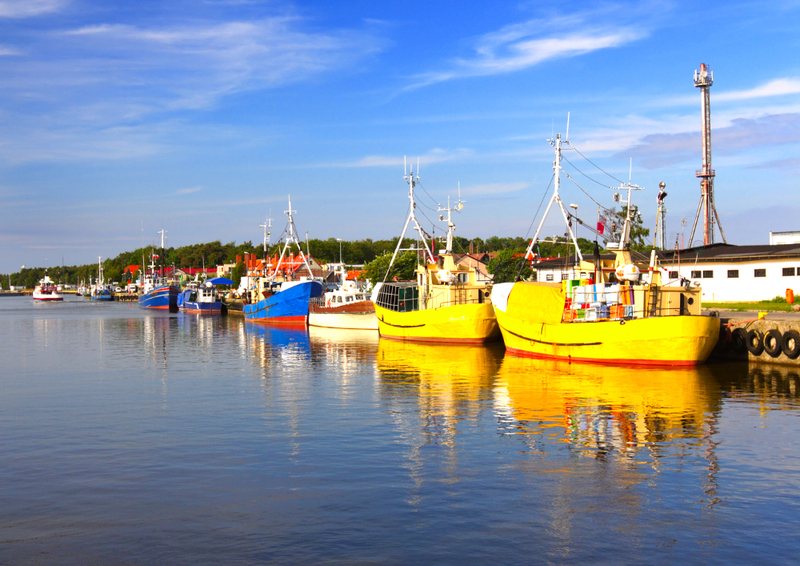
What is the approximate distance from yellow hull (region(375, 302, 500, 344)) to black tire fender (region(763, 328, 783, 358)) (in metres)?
19.9

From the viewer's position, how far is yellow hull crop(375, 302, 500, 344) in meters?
59.2

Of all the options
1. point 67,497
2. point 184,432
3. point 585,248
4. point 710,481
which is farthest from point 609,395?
point 585,248

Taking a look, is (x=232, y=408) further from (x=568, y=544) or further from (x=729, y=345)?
(x=729, y=345)

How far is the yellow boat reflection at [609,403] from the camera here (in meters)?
26.9

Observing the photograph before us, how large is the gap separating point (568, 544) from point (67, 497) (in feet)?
39.7

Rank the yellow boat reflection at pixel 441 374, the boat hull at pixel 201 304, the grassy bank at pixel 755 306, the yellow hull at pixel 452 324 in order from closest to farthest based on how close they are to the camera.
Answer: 1. the yellow boat reflection at pixel 441 374
2. the grassy bank at pixel 755 306
3. the yellow hull at pixel 452 324
4. the boat hull at pixel 201 304

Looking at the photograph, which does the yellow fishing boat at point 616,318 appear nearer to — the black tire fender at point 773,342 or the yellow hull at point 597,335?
the yellow hull at point 597,335

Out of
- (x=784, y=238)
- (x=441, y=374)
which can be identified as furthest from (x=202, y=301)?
(x=441, y=374)

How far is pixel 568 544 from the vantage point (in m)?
16.2

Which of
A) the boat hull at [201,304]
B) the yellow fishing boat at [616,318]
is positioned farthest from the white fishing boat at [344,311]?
the boat hull at [201,304]

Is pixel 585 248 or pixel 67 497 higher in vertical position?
pixel 585 248

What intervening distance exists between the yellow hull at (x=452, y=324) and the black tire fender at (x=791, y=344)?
21.1 m

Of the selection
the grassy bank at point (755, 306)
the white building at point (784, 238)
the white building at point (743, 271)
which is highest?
the white building at point (784, 238)

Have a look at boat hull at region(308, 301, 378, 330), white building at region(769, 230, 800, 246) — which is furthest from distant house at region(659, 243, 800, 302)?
boat hull at region(308, 301, 378, 330)
